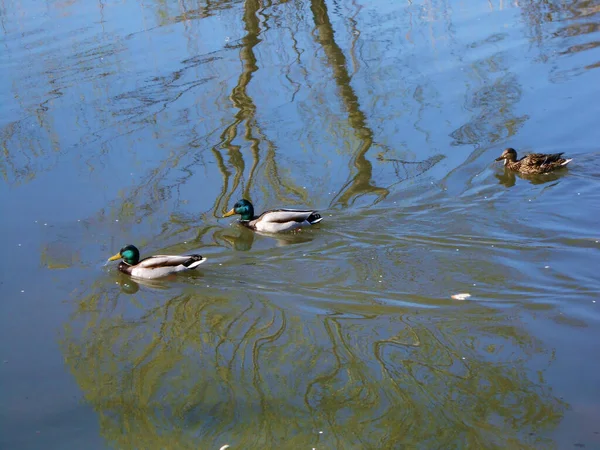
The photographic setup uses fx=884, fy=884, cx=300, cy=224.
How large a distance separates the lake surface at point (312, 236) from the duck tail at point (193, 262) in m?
0.18

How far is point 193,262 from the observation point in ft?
30.2

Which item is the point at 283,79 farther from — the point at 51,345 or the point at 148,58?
the point at 51,345

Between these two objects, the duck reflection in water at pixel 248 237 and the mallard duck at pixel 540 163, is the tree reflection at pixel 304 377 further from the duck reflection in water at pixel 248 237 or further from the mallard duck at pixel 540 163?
the mallard duck at pixel 540 163

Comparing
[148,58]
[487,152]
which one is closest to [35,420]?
[487,152]

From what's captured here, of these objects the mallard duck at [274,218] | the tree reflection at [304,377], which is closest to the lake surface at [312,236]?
the tree reflection at [304,377]

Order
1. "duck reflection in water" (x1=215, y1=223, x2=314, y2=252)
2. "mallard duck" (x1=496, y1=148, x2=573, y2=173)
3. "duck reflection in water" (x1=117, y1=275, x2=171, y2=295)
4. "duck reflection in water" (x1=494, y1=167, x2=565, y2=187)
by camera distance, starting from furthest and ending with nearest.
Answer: "mallard duck" (x1=496, y1=148, x2=573, y2=173) → "duck reflection in water" (x1=494, y1=167, x2=565, y2=187) → "duck reflection in water" (x1=215, y1=223, x2=314, y2=252) → "duck reflection in water" (x1=117, y1=275, x2=171, y2=295)

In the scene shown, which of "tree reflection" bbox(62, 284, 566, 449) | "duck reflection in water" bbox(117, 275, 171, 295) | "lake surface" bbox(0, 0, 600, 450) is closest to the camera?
"tree reflection" bbox(62, 284, 566, 449)

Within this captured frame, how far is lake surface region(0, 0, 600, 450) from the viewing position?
6.65 metres

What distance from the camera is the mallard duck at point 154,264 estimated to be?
9.15m

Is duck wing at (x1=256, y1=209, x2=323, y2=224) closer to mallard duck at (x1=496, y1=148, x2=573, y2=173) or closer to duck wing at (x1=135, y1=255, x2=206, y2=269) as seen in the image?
duck wing at (x1=135, y1=255, x2=206, y2=269)

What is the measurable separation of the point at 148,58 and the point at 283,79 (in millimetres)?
2933

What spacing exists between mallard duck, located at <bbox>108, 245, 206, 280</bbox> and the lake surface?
0.52 feet

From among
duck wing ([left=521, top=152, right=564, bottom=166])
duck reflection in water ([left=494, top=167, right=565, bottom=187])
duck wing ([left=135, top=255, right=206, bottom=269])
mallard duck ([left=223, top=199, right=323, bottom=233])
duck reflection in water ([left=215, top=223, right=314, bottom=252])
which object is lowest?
duck reflection in water ([left=494, top=167, right=565, bottom=187])

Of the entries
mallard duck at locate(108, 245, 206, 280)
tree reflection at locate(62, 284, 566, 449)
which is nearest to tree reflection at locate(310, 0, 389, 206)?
mallard duck at locate(108, 245, 206, 280)
